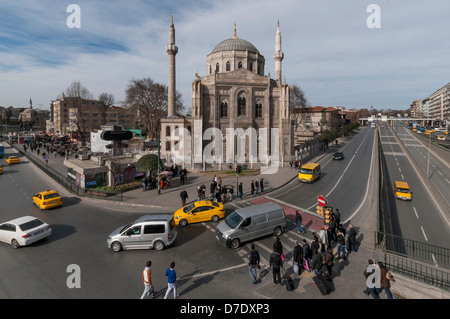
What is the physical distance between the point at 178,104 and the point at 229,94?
41266mm

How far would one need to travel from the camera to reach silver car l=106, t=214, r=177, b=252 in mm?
12328

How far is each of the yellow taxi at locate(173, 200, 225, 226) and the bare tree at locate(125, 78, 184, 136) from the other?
5341 cm

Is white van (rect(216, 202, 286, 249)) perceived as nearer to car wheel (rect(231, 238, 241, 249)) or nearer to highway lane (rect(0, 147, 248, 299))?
car wheel (rect(231, 238, 241, 249))

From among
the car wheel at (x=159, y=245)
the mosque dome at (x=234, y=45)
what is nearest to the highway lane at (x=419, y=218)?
the car wheel at (x=159, y=245)

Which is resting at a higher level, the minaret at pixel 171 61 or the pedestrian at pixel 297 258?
the minaret at pixel 171 61

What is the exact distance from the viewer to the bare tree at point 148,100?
6381 centimetres

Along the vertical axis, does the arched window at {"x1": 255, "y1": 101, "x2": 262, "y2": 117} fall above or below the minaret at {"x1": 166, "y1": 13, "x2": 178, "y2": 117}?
below

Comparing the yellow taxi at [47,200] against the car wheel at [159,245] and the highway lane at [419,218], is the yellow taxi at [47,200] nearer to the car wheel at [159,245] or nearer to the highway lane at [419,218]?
the car wheel at [159,245]

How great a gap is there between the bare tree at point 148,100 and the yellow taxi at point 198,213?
53.4 metres

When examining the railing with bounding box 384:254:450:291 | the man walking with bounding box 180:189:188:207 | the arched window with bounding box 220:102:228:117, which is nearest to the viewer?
the railing with bounding box 384:254:450:291

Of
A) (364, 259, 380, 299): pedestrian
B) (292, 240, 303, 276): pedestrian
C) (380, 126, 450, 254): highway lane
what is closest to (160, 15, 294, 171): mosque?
(380, 126, 450, 254): highway lane

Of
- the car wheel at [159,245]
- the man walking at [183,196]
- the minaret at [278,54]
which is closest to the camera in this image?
the car wheel at [159,245]
